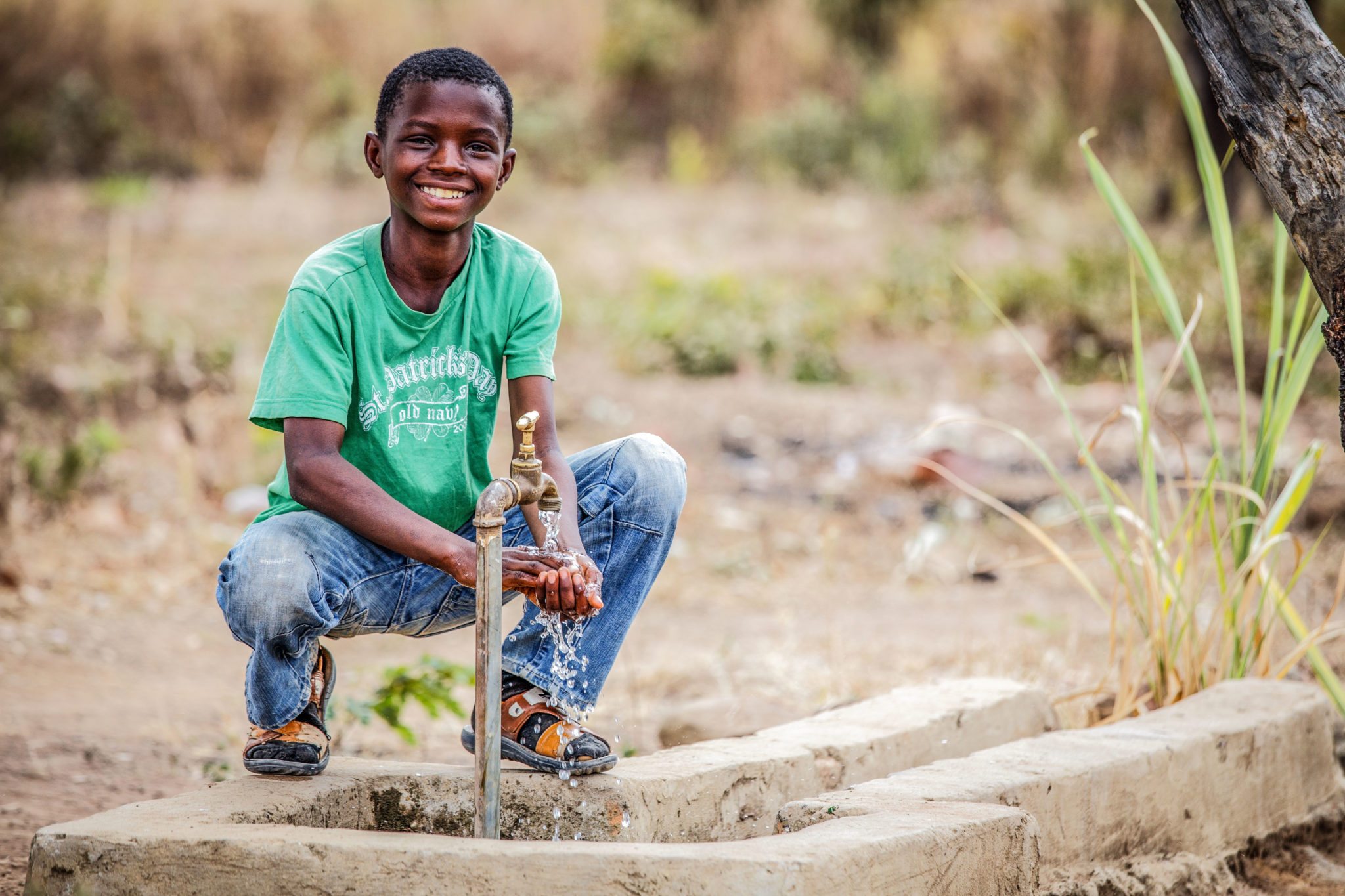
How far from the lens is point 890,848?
1.79m

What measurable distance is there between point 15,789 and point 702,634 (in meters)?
2.14

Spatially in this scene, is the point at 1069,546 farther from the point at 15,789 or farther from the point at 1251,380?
the point at 15,789

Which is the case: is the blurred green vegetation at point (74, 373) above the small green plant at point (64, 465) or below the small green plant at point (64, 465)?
above

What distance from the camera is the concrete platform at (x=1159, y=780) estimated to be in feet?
7.18

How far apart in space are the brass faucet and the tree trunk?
116 cm

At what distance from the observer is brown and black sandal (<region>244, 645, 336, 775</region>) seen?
2061 millimetres

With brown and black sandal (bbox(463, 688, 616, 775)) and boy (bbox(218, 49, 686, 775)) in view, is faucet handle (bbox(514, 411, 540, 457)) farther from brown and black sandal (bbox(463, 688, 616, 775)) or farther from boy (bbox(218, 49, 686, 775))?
brown and black sandal (bbox(463, 688, 616, 775))

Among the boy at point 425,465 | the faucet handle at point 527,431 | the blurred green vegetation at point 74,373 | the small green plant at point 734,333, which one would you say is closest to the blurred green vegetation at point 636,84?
the small green plant at point 734,333

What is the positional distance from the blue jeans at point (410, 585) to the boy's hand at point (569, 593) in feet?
0.71

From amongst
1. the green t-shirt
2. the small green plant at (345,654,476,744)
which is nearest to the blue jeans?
the green t-shirt

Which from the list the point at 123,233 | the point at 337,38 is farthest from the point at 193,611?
the point at 337,38

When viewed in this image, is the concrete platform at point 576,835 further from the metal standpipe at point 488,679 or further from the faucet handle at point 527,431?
the faucet handle at point 527,431

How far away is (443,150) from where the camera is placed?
2123 mm

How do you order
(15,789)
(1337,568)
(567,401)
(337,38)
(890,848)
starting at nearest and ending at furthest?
(890,848)
(15,789)
(1337,568)
(567,401)
(337,38)
